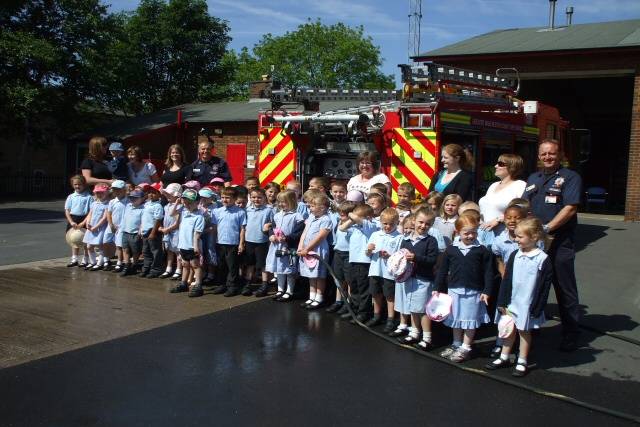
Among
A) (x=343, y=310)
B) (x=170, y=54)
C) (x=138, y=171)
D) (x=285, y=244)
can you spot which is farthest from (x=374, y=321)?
(x=170, y=54)

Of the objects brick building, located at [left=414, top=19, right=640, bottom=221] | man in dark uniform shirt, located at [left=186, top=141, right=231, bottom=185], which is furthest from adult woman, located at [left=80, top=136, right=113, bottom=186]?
brick building, located at [left=414, top=19, right=640, bottom=221]

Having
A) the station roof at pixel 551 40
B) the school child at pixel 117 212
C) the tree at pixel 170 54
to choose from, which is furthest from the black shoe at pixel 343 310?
the tree at pixel 170 54

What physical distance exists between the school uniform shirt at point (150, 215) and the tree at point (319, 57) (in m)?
41.5

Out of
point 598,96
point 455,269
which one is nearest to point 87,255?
Answer: point 455,269

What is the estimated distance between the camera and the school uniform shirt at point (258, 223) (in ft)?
24.3

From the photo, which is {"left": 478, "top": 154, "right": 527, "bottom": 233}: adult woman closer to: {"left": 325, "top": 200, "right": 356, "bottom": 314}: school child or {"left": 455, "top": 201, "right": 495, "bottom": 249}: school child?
{"left": 455, "top": 201, "right": 495, "bottom": 249}: school child

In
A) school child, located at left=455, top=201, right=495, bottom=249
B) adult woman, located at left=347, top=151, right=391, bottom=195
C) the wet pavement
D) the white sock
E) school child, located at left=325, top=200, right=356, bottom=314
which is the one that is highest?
adult woman, located at left=347, top=151, right=391, bottom=195

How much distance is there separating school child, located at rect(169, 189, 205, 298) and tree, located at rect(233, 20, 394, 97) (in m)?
42.1

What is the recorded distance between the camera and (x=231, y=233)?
7.45 metres

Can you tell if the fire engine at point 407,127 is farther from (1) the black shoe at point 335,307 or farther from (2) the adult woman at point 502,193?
(1) the black shoe at point 335,307

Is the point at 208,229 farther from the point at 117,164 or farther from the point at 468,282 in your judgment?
the point at 468,282

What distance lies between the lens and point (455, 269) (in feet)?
17.2

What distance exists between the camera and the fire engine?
773 cm

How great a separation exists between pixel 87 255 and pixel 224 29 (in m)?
27.8
